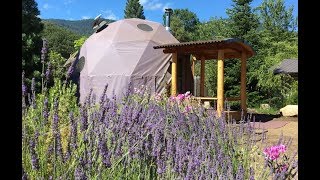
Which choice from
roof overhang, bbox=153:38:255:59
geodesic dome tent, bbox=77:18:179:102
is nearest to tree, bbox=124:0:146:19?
geodesic dome tent, bbox=77:18:179:102

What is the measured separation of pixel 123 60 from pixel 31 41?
11.3 ft

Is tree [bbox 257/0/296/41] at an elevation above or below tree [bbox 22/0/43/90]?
above

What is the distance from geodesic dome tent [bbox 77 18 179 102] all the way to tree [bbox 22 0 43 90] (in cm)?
219

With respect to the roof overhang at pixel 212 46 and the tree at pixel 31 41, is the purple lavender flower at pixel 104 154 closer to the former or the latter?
the roof overhang at pixel 212 46

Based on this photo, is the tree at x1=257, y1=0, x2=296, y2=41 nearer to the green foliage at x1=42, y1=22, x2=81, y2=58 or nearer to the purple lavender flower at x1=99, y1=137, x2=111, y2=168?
the green foliage at x1=42, y1=22, x2=81, y2=58

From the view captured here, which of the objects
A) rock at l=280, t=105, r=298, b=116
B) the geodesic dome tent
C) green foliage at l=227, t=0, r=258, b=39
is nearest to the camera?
rock at l=280, t=105, r=298, b=116

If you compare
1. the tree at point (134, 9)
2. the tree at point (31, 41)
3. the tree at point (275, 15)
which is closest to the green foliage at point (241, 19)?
Result: the tree at point (31, 41)

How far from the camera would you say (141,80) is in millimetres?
14555

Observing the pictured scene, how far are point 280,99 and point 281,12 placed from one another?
21.7m

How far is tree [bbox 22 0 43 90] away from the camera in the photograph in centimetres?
1274

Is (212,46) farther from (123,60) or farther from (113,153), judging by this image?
(113,153)

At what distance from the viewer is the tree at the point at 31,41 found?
1274 cm
